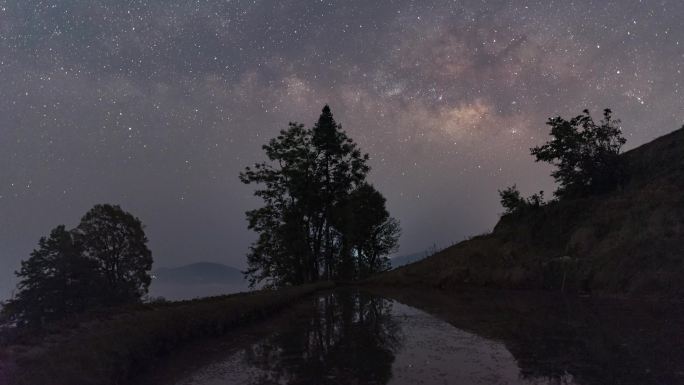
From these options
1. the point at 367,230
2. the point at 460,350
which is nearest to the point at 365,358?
the point at 460,350

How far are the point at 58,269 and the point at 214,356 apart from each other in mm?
41775

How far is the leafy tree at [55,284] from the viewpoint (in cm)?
4291

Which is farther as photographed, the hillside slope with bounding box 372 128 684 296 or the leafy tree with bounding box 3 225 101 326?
the leafy tree with bounding box 3 225 101 326

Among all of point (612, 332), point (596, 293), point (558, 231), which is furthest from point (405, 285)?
point (612, 332)

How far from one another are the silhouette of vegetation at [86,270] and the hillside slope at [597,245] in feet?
96.0

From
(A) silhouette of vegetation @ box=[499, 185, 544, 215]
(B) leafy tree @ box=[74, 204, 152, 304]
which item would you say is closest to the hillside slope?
(A) silhouette of vegetation @ box=[499, 185, 544, 215]

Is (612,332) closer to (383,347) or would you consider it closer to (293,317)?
(383,347)

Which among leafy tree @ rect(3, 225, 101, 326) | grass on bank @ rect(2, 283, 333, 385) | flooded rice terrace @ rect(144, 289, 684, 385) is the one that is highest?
leafy tree @ rect(3, 225, 101, 326)

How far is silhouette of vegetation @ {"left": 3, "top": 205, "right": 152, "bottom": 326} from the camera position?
4331 centimetres

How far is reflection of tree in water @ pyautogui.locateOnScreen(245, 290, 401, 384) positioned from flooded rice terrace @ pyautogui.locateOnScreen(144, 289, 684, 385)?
0.02 metres

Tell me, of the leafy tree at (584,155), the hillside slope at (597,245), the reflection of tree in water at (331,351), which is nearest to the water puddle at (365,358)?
the reflection of tree in water at (331,351)

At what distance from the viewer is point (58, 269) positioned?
4494 cm

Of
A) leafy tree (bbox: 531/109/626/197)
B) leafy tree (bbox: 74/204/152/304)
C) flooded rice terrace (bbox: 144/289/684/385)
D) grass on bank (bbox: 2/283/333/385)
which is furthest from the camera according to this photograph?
leafy tree (bbox: 74/204/152/304)

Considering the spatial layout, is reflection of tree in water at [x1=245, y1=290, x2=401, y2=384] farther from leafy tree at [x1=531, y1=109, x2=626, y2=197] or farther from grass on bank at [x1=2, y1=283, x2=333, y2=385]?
leafy tree at [x1=531, y1=109, x2=626, y2=197]
